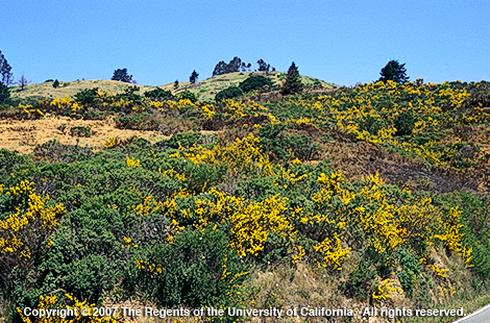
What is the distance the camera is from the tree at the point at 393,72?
53.8m

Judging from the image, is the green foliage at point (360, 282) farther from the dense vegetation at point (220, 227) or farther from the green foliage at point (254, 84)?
the green foliage at point (254, 84)

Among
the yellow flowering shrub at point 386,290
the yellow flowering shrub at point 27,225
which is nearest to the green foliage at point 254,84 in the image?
the yellow flowering shrub at point 386,290

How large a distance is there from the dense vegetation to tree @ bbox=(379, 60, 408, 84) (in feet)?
127

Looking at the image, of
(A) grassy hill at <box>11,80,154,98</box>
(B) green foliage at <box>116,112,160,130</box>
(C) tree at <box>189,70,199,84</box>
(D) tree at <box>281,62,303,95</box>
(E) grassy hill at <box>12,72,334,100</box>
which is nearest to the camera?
(B) green foliage at <box>116,112,160,130</box>

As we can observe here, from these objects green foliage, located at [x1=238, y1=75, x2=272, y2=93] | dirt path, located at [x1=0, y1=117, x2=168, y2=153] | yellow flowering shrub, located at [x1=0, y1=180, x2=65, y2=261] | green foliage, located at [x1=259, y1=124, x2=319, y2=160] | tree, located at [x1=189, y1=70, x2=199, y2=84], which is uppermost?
tree, located at [x1=189, y1=70, x2=199, y2=84]

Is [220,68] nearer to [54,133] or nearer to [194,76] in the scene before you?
[194,76]

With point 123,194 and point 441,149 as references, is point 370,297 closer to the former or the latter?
point 123,194

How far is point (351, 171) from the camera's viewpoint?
15.8m

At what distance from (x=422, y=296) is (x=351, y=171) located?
22.1 ft

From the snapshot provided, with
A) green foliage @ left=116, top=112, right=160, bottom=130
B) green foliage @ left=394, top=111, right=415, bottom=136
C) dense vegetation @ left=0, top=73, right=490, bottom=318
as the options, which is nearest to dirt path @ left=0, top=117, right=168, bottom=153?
green foliage @ left=116, top=112, right=160, bottom=130

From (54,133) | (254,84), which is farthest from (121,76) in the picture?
(54,133)

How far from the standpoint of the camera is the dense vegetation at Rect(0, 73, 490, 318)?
275 inches

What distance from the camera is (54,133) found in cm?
1952

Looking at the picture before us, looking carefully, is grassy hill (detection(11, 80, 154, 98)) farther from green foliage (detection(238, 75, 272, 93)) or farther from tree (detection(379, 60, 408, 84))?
tree (detection(379, 60, 408, 84))
